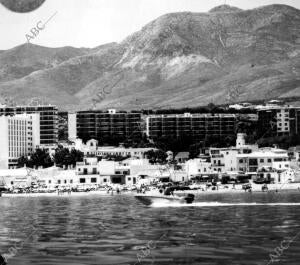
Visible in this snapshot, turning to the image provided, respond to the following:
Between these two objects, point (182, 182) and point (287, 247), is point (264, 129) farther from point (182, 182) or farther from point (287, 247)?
point (287, 247)

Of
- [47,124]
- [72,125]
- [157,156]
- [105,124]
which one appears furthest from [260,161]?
[72,125]

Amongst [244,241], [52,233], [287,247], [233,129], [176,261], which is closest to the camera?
[176,261]

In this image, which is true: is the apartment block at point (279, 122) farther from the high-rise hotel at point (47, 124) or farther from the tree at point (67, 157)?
the tree at point (67, 157)

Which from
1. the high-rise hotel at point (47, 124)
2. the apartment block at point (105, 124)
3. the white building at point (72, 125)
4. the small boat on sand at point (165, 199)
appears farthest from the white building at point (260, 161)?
the white building at point (72, 125)

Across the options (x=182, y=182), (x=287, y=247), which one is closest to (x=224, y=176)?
(x=182, y=182)

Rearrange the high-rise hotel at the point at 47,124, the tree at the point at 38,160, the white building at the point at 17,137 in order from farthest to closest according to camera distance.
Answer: the high-rise hotel at the point at 47,124 → the white building at the point at 17,137 → the tree at the point at 38,160

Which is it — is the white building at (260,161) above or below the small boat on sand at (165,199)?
above
